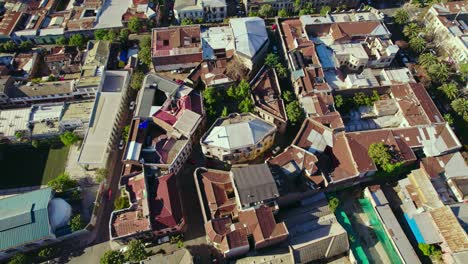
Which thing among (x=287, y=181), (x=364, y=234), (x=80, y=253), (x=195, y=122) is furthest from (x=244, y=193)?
(x=80, y=253)

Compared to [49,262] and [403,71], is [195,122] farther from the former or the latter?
[403,71]

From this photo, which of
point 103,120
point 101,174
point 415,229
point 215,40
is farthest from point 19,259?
point 415,229

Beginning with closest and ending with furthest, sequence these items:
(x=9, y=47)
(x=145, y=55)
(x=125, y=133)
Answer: (x=125, y=133) < (x=145, y=55) < (x=9, y=47)

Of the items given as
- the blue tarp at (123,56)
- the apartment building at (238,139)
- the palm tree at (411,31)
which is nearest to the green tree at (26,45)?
the blue tarp at (123,56)

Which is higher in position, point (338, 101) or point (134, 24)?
point (134, 24)

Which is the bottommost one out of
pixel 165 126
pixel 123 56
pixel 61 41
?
pixel 165 126

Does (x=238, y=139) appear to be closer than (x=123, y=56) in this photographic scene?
Yes

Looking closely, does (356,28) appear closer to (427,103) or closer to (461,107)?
(427,103)

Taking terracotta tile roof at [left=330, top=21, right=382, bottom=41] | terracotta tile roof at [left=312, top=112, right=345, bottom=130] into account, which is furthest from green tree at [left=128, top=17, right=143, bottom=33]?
terracotta tile roof at [left=312, top=112, right=345, bottom=130]
